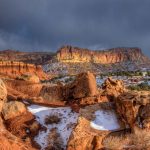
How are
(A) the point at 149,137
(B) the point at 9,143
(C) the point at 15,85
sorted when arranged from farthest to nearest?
(C) the point at 15,85 < (A) the point at 149,137 < (B) the point at 9,143

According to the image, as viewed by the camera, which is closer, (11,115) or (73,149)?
(73,149)

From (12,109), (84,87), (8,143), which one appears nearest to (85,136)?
(8,143)

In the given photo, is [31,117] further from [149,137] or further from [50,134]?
[149,137]

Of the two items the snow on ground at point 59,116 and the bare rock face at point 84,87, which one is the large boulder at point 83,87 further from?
the snow on ground at point 59,116

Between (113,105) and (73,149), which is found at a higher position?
(113,105)

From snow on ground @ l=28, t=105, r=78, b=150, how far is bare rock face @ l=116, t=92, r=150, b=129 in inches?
160

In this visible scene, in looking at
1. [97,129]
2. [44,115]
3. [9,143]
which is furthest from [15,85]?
[9,143]

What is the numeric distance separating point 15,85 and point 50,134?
21.9 m

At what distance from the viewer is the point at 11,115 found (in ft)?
103

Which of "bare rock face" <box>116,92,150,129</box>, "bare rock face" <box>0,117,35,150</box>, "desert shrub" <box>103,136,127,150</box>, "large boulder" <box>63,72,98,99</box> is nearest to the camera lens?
"bare rock face" <box>0,117,35,150</box>

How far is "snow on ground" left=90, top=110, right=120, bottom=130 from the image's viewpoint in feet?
95.5

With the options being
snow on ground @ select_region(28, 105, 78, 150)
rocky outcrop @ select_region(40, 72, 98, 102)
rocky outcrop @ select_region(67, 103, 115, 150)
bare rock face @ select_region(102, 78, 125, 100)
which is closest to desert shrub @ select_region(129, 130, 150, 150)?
rocky outcrop @ select_region(67, 103, 115, 150)

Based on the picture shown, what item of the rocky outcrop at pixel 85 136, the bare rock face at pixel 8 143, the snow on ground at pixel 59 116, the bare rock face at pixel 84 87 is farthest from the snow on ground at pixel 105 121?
the bare rock face at pixel 84 87

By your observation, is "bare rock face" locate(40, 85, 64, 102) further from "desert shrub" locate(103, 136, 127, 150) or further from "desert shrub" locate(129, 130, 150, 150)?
"desert shrub" locate(129, 130, 150, 150)
